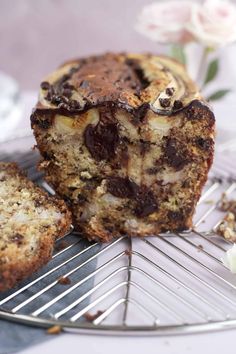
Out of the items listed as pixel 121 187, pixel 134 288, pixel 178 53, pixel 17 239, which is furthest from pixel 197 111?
pixel 178 53

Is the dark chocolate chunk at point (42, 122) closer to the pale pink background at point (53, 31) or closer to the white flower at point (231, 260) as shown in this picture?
the white flower at point (231, 260)

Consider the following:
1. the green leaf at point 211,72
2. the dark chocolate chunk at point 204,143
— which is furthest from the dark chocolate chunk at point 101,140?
the green leaf at point 211,72

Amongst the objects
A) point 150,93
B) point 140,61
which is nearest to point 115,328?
point 150,93

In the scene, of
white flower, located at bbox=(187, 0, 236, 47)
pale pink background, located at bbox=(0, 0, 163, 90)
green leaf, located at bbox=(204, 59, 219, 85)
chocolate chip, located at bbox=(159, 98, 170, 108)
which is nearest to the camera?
chocolate chip, located at bbox=(159, 98, 170, 108)

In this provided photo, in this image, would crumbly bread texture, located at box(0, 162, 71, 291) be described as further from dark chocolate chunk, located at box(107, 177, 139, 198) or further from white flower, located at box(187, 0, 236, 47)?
white flower, located at box(187, 0, 236, 47)

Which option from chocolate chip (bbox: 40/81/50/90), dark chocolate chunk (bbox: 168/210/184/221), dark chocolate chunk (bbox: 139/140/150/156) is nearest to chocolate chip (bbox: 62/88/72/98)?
chocolate chip (bbox: 40/81/50/90)
